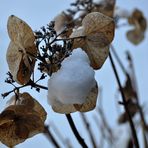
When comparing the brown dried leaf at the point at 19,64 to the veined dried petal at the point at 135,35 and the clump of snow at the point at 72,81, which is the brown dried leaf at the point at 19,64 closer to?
the clump of snow at the point at 72,81

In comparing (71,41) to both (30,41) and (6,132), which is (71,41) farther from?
(6,132)

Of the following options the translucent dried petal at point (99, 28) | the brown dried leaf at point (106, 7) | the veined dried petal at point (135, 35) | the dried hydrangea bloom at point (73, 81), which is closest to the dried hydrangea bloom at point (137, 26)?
the veined dried petal at point (135, 35)

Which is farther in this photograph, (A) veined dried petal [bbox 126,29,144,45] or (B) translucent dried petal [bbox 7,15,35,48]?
(A) veined dried petal [bbox 126,29,144,45]

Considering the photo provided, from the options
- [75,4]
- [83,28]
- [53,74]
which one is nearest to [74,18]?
[75,4]

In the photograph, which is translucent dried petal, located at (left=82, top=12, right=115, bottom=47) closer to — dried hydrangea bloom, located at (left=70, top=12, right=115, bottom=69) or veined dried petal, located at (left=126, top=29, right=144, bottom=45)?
dried hydrangea bloom, located at (left=70, top=12, right=115, bottom=69)

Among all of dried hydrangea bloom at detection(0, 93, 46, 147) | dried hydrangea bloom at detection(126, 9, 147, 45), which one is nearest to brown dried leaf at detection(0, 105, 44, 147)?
dried hydrangea bloom at detection(0, 93, 46, 147)

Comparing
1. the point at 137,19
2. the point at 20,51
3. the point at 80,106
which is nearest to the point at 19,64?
the point at 20,51
